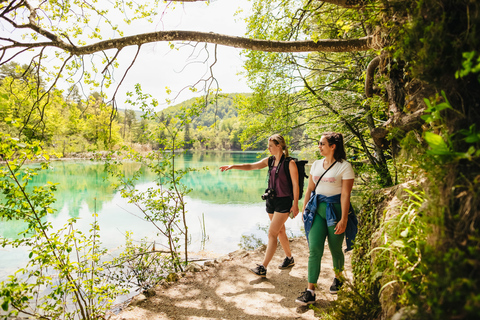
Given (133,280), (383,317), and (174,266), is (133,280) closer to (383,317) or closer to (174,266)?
(174,266)

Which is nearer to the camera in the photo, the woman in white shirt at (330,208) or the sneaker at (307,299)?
the woman in white shirt at (330,208)

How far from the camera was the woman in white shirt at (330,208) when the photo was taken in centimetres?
290

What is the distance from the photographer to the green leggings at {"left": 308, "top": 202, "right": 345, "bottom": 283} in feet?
9.71

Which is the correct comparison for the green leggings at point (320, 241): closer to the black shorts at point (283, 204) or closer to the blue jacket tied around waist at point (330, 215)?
the blue jacket tied around waist at point (330, 215)

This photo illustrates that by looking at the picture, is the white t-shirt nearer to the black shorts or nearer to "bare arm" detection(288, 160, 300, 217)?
"bare arm" detection(288, 160, 300, 217)

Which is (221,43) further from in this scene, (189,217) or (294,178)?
(189,217)

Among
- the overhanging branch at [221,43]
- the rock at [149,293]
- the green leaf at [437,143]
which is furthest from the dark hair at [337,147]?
the rock at [149,293]

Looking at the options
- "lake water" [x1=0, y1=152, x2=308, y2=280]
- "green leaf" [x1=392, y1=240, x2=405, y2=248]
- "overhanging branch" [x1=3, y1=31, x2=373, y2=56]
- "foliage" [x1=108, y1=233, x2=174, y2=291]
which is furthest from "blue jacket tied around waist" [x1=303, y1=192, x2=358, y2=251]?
"foliage" [x1=108, y1=233, x2=174, y2=291]

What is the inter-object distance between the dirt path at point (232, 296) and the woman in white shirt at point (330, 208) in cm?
34

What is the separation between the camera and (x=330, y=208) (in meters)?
2.94

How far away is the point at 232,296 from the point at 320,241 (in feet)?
5.13

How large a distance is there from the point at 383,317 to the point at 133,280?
207 inches

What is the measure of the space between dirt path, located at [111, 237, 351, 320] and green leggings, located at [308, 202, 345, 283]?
10.8 inches

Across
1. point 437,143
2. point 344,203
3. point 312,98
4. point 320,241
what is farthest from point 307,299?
point 312,98
